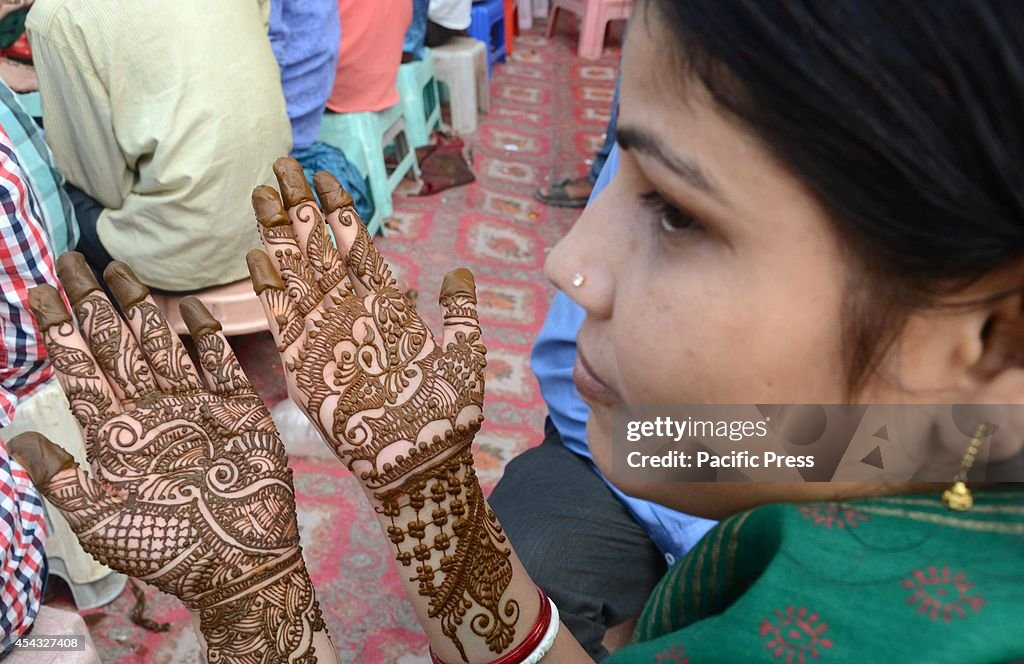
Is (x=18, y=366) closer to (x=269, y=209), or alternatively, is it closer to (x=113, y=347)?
(x=113, y=347)

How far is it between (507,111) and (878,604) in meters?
4.37

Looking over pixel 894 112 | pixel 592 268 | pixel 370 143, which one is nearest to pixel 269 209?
pixel 592 268

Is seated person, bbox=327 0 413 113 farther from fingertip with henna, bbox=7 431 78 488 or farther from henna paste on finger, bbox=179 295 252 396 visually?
fingertip with henna, bbox=7 431 78 488

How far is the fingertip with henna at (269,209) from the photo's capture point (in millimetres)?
860

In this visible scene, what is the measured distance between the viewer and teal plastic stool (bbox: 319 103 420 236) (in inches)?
119

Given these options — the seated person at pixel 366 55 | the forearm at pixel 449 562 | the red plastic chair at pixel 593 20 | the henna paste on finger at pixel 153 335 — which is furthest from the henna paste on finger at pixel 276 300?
the red plastic chair at pixel 593 20

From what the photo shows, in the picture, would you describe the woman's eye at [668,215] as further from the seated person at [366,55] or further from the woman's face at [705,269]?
the seated person at [366,55]

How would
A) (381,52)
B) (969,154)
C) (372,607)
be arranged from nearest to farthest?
(969,154), (372,607), (381,52)

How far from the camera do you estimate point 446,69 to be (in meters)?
4.12

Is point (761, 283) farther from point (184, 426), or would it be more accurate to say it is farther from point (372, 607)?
point (372, 607)

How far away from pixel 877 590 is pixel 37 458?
825 mm

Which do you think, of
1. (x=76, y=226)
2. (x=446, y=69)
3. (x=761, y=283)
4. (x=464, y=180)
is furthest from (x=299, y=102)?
(x=761, y=283)

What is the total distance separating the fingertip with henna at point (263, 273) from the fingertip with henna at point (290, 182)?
82 millimetres

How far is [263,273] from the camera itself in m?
0.83
